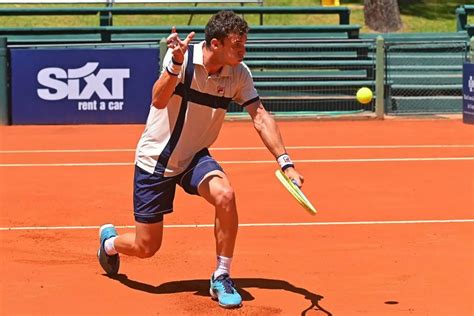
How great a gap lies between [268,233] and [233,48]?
3330mm

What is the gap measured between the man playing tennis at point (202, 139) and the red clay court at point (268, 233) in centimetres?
49

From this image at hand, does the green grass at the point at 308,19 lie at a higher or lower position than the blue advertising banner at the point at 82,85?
higher

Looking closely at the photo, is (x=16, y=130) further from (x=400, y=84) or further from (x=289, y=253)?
(x=289, y=253)

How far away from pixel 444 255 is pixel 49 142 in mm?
10259

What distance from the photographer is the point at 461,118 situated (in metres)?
21.6

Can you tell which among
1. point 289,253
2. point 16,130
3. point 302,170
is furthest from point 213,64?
point 16,130

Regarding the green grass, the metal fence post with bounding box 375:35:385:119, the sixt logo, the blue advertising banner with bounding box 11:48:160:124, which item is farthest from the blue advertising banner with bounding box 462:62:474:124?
the green grass

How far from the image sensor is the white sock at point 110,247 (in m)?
8.10

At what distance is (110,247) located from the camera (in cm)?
812

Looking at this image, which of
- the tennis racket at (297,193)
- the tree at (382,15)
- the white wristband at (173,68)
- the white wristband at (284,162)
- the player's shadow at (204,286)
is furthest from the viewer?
the tree at (382,15)

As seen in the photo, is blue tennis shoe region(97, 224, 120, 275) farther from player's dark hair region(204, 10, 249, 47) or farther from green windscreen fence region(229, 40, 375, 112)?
green windscreen fence region(229, 40, 375, 112)

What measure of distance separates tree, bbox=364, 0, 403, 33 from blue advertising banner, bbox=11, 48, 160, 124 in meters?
11.2

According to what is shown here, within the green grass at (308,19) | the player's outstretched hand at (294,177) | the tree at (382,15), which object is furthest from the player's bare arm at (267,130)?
the tree at (382,15)

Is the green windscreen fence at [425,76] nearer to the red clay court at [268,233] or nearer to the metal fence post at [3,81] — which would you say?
the red clay court at [268,233]
